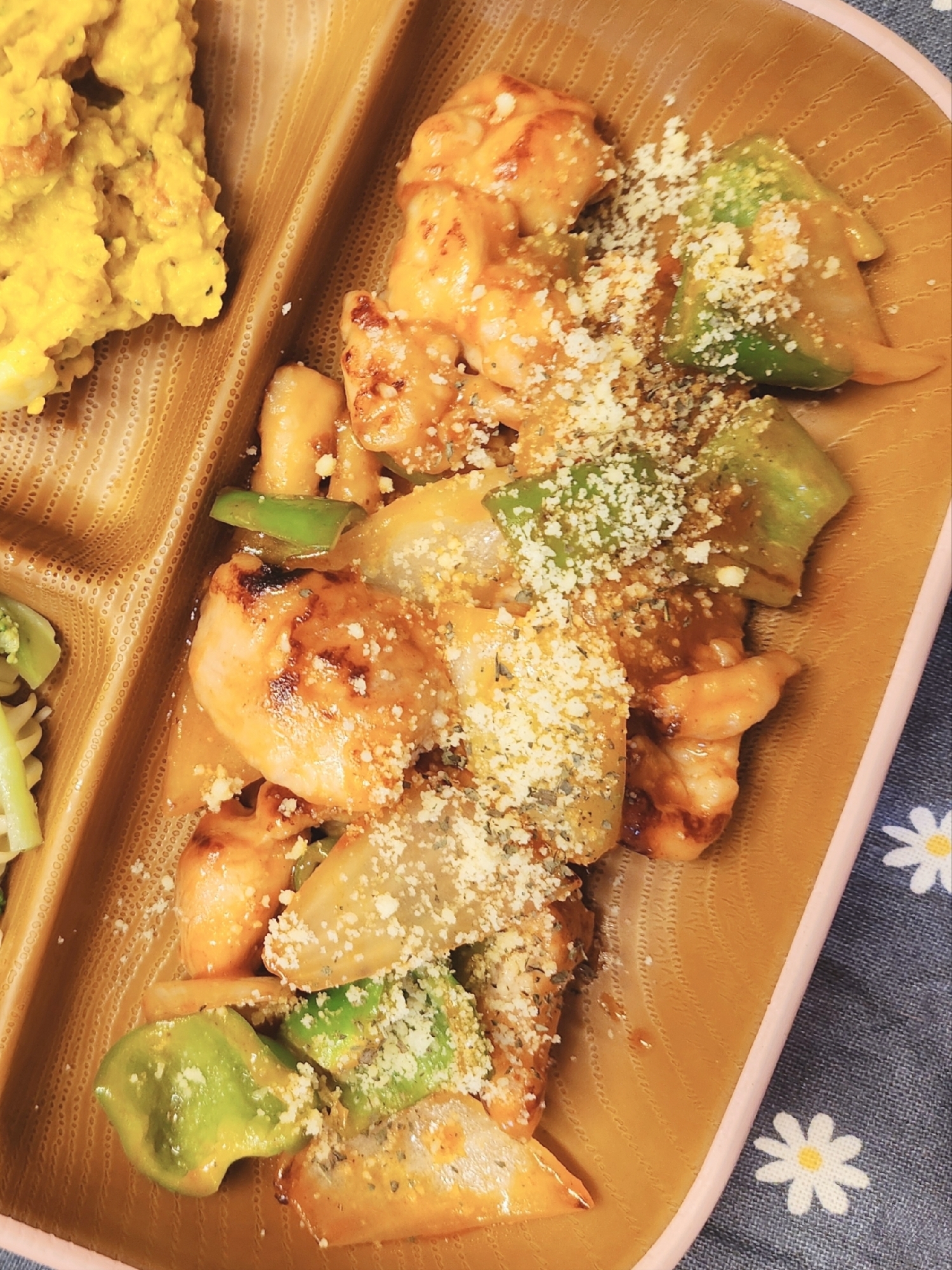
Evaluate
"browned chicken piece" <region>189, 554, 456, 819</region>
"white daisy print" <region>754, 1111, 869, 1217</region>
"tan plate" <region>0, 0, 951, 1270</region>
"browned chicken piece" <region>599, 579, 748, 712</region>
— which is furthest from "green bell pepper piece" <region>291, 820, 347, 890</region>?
"white daisy print" <region>754, 1111, 869, 1217</region>

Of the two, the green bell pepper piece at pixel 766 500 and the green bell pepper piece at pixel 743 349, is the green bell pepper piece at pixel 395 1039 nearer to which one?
the green bell pepper piece at pixel 766 500

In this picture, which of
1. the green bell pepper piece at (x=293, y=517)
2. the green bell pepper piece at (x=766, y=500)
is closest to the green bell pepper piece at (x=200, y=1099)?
the green bell pepper piece at (x=293, y=517)

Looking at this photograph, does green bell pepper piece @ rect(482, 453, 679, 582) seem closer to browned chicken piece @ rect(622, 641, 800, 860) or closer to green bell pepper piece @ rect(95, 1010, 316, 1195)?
browned chicken piece @ rect(622, 641, 800, 860)

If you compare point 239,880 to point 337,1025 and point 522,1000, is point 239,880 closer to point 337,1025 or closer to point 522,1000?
point 337,1025

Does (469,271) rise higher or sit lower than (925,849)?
higher

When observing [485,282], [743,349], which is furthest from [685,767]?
[485,282]

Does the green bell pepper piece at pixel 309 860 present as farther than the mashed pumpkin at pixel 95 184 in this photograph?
Yes

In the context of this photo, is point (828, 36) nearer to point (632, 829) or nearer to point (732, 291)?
point (732, 291)

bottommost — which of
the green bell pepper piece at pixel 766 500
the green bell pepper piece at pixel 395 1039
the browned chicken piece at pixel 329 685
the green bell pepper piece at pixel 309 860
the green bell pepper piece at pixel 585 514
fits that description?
the green bell pepper piece at pixel 395 1039
